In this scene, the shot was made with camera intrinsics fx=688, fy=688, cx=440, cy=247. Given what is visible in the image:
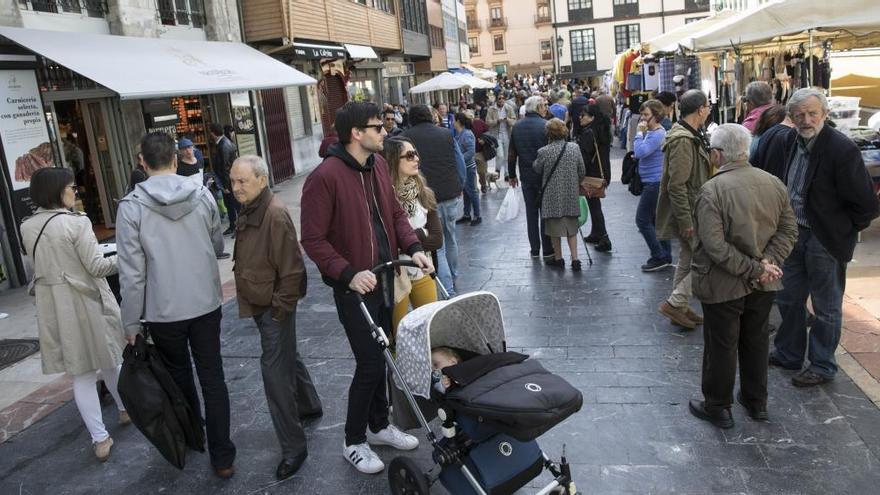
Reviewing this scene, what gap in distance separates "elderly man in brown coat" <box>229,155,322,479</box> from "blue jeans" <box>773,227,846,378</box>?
3149 millimetres

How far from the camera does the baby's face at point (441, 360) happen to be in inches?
133

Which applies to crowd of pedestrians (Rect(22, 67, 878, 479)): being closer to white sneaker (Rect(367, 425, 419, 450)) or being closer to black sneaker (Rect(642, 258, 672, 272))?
white sneaker (Rect(367, 425, 419, 450))

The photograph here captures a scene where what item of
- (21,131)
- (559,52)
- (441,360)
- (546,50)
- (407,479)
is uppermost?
(546,50)

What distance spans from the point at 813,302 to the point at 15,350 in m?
6.68

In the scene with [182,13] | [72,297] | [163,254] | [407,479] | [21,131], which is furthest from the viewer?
[182,13]

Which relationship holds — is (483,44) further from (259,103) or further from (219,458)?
(219,458)

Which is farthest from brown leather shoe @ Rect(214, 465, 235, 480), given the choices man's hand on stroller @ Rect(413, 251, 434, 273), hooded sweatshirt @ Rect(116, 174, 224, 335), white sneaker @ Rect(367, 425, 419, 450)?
man's hand on stroller @ Rect(413, 251, 434, 273)

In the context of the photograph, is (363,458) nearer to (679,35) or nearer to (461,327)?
(461,327)

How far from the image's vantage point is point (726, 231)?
3822 mm

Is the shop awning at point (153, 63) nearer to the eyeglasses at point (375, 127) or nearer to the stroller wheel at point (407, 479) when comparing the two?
the eyeglasses at point (375, 127)

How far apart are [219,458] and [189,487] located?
0.22m

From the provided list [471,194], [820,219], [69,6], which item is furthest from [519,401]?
[69,6]

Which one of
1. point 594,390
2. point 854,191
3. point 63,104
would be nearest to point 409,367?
point 594,390

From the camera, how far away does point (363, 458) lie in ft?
12.6
